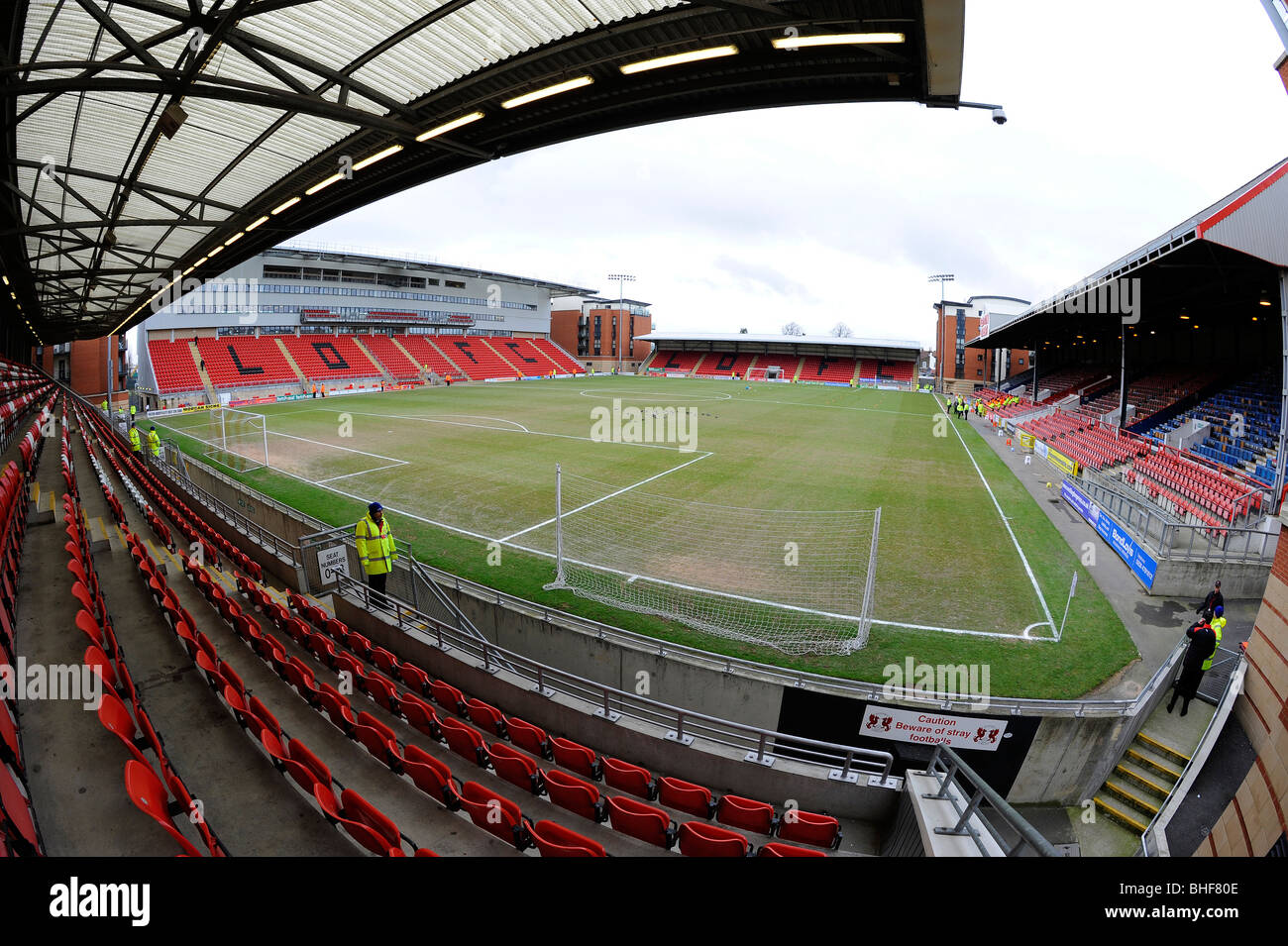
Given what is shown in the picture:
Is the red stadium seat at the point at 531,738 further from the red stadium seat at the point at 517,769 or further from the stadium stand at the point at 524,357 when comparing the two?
the stadium stand at the point at 524,357

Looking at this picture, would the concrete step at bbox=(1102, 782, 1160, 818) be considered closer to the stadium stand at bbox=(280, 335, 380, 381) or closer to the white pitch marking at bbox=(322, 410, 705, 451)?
the white pitch marking at bbox=(322, 410, 705, 451)

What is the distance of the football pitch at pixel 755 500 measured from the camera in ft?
30.6

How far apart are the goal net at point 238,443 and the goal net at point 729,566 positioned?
1329 centimetres

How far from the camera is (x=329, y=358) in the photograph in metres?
54.4

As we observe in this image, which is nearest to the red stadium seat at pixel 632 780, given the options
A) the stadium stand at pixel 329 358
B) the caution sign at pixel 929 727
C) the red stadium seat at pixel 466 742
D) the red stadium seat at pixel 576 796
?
the red stadium seat at pixel 576 796

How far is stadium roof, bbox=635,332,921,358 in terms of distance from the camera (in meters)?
71.7

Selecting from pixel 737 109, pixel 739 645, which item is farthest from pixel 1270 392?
pixel 737 109

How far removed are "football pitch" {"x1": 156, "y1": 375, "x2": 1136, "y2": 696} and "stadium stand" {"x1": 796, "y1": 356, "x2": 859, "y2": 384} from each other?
37.1 metres

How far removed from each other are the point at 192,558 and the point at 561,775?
9032 millimetres

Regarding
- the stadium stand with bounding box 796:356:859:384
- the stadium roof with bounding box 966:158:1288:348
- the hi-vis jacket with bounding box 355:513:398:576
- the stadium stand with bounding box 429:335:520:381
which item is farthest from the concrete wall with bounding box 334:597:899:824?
the stadium stand with bounding box 796:356:859:384

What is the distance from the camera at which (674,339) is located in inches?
3327

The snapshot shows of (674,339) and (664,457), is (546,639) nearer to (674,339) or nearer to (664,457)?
(664,457)
